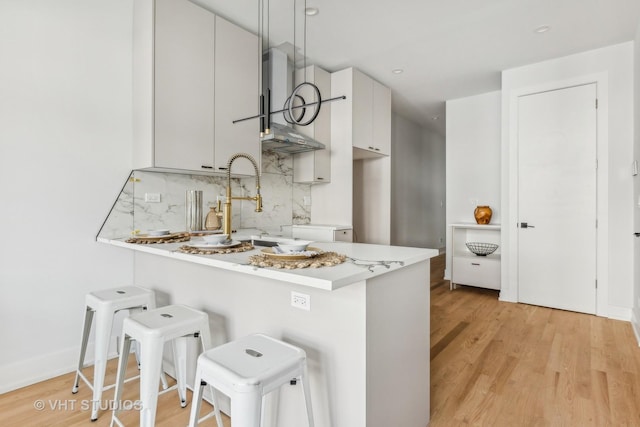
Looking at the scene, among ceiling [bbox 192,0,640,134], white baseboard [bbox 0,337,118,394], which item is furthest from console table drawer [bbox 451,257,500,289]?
white baseboard [bbox 0,337,118,394]

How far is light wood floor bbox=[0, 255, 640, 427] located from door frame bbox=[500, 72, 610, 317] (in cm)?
56

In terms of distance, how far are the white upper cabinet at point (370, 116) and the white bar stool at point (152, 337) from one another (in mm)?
2708

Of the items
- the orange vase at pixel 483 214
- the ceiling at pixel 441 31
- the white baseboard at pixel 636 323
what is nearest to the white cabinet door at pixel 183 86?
the ceiling at pixel 441 31

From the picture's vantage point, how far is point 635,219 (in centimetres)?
296

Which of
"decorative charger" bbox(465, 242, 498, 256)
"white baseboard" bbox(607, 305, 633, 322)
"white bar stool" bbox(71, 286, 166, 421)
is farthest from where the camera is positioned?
"decorative charger" bbox(465, 242, 498, 256)

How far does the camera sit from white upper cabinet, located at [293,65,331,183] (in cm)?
362

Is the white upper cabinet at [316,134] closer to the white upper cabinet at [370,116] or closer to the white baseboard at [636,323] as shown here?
the white upper cabinet at [370,116]

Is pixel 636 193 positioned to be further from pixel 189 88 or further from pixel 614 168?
pixel 189 88

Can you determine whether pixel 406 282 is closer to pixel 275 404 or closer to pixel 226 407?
pixel 275 404

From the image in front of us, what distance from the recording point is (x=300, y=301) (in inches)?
54.7

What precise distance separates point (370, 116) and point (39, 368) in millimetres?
3728

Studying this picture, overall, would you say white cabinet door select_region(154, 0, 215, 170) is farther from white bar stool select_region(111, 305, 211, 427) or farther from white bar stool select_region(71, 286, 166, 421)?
white bar stool select_region(111, 305, 211, 427)

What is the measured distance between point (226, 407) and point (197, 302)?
1.89ft

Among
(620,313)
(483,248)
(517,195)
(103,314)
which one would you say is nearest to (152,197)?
(103,314)
